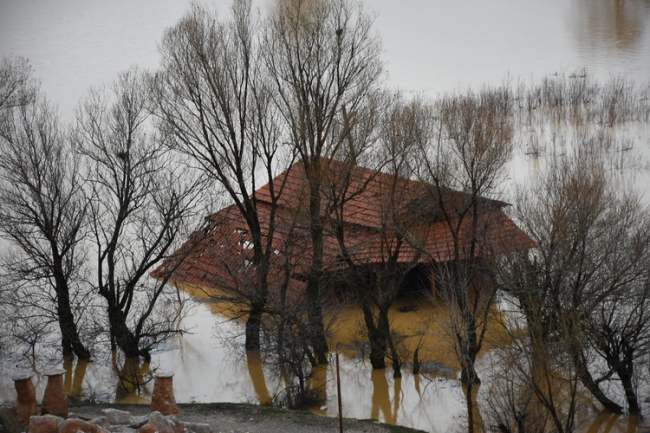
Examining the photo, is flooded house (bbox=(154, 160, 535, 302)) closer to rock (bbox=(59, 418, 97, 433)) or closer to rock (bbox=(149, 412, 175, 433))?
rock (bbox=(149, 412, 175, 433))

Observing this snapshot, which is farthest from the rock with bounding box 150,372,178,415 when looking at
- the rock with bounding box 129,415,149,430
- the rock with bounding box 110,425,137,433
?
the rock with bounding box 110,425,137,433

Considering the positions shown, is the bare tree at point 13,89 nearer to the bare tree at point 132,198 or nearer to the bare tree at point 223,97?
the bare tree at point 132,198

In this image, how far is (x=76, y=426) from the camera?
478 inches

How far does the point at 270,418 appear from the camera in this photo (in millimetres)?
15922

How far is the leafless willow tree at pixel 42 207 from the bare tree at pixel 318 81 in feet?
20.7

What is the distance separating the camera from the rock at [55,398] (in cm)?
1402

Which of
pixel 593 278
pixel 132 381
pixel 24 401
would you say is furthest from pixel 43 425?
pixel 593 278

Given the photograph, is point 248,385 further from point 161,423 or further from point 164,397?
point 161,423

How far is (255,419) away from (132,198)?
8316 mm

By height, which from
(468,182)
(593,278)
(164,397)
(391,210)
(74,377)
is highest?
(468,182)

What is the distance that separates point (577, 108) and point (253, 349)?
21648mm

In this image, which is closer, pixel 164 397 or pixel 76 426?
pixel 76 426

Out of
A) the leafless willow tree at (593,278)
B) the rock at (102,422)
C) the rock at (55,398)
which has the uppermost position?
the leafless willow tree at (593,278)

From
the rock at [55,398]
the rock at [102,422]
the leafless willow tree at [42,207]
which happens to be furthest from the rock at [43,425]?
the leafless willow tree at [42,207]
